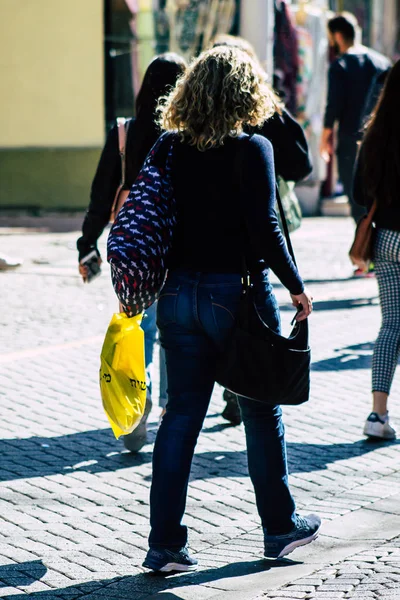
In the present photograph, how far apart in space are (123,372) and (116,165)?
161 centimetres

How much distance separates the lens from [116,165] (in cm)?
575

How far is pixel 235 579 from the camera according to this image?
13.8 ft

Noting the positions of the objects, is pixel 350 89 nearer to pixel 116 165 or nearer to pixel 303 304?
pixel 116 165

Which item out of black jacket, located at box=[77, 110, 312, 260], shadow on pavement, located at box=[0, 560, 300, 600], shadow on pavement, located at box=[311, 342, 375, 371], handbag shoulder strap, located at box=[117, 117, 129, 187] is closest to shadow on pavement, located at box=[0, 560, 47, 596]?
shadow on pavement, located at box=[0, 560, 300, 600]

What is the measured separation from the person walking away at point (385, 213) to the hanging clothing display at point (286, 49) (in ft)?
33.7

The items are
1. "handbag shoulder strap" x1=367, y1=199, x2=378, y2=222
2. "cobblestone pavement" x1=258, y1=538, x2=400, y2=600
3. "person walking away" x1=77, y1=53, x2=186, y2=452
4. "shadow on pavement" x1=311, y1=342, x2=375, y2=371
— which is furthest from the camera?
"shadow on pavement" x1=311, y1=342, x2=375, y2=371

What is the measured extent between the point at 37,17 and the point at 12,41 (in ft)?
1.56

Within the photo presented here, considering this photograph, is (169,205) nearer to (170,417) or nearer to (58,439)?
(170,417)

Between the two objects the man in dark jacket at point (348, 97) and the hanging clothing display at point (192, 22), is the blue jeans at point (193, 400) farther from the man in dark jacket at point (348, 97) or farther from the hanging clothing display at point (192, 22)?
the hanging clothing display at point (192, 22)

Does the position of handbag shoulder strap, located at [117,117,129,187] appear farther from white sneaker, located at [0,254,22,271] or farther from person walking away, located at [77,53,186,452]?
white sneaker, located at [0,254,22,271]

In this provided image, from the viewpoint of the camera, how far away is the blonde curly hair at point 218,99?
161 inches

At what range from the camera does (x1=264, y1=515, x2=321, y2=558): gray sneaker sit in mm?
4363

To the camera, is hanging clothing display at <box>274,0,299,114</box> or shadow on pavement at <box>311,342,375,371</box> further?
hanging clothing display at <box>274,0,299,114</box>

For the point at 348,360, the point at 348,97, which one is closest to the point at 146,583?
the point at 348,360
